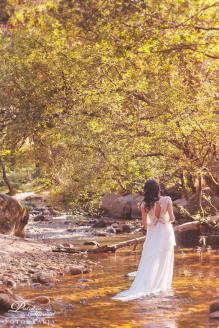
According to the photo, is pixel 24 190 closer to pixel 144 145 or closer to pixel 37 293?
pixel 144 145

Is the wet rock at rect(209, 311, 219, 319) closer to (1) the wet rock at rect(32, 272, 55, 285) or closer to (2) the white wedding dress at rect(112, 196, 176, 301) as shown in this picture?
(2) the white wedding dress at rect(112, 196, 176, 301)

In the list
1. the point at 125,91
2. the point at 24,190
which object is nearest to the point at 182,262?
the point at 125,91

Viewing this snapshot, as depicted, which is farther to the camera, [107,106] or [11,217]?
[11,217]

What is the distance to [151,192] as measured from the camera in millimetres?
11883

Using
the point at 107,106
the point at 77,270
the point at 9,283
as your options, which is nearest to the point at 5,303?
the point at 9,283

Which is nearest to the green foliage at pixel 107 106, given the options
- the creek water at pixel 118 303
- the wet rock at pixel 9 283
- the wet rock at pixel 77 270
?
the creek water at pixel 118 303

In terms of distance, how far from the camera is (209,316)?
390 inches

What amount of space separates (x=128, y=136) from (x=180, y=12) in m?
10.2

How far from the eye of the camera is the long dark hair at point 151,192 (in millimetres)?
11727

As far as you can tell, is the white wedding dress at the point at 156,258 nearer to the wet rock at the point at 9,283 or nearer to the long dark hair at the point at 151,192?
the long dark hair at the point at 151,192

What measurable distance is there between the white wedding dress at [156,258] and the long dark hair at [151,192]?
0.20m

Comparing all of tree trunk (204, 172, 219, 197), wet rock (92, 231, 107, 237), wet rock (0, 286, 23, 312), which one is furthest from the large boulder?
wet rock (0, 286, 23, 312)

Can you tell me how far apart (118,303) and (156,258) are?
5.38 ft

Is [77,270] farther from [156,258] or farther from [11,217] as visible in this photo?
[11,217]
